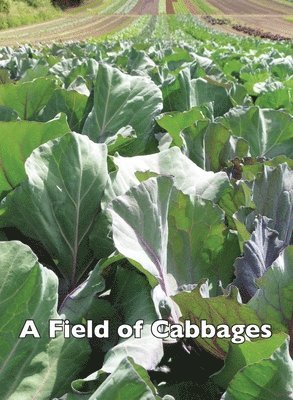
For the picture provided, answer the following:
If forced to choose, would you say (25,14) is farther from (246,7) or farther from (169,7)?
(246,7)

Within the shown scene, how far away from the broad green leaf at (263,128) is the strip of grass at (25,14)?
37.7m

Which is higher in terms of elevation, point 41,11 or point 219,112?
point 219,112

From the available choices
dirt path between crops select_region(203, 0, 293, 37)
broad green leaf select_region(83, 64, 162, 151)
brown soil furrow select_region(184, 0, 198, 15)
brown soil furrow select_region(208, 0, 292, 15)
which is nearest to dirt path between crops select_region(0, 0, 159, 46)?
brown soil furrow select_region(184, 0, 198, 15)

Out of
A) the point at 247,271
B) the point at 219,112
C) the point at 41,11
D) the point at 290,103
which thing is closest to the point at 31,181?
the point at 247,271

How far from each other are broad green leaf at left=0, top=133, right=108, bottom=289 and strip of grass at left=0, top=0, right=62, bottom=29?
38.2 meters

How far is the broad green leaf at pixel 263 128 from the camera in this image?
164 cm

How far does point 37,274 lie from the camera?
2.42 ft

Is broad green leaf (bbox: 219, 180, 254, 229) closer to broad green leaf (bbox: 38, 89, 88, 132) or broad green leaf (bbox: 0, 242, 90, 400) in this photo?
broad green leaf (bbox: 0, 242, 90, 400)

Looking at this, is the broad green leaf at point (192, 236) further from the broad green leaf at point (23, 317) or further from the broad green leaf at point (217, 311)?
the broad green leaf at point (23, 317)

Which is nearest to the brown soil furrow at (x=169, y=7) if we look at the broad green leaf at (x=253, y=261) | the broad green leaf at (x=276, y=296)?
the broad green leaf at (x=253, y=261)

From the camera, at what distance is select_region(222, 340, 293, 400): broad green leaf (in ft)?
2.06

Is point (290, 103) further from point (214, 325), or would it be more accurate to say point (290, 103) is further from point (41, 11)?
point (41, 11)

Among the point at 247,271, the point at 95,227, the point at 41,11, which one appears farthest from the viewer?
the point at 41,11

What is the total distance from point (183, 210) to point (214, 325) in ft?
0.80
